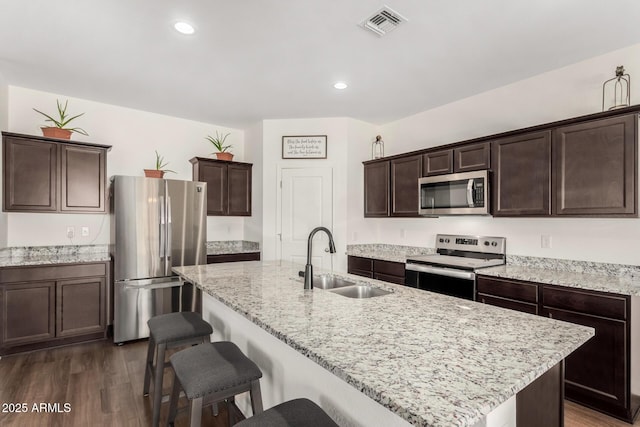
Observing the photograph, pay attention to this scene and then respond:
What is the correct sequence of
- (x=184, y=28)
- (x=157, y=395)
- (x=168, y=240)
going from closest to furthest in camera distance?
1. (x=157, y=395)
2. (x=184, y=28)
3. (x=168, y=240)

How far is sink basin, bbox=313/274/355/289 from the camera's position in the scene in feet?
7.44

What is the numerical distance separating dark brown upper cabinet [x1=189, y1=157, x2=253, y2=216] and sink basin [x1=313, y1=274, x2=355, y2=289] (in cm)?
273

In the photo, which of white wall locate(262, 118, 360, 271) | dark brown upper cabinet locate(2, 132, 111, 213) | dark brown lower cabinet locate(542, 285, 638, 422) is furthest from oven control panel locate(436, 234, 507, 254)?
dark brown upper cabinet locate(2, 132, 111, 213)

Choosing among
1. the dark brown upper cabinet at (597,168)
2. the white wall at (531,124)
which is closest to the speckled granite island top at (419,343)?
the dark brown upper cabinet at (597,168)

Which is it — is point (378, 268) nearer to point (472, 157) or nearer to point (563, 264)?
point (472, 157)

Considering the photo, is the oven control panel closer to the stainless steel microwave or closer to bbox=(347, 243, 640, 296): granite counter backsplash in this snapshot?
bbox=(347, 243, 640, 296): granite counter backsplash

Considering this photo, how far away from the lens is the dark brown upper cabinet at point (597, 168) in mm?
2352

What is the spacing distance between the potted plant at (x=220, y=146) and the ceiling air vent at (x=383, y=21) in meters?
2.88

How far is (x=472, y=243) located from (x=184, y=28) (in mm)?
3363

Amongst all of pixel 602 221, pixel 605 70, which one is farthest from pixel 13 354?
pixel 605 70

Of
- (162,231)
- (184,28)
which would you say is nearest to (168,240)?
(162,231)

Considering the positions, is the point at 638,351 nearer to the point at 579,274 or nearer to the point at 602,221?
the point at 579,274

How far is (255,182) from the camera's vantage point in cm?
484

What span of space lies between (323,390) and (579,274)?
2.57 m
